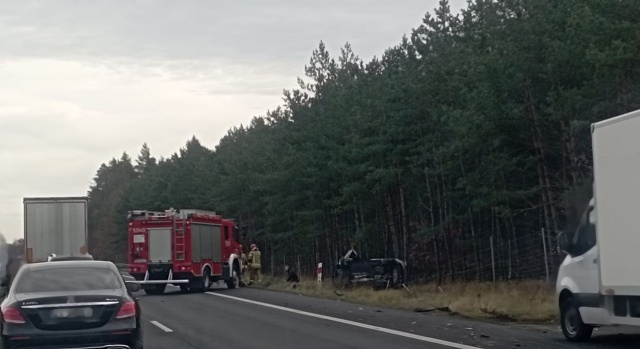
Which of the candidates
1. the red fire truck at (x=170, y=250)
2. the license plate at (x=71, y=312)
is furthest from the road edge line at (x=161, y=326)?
the red fire truck at (x=170, y=250)

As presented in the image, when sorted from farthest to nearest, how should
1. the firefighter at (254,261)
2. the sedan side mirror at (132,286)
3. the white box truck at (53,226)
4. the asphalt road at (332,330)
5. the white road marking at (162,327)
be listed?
the firefighter at (254,261)
the white box truck at (53,226)
the white road marking at (162,327)
the asphalt road at (332,330)
the sedan side mirror at (132,286)

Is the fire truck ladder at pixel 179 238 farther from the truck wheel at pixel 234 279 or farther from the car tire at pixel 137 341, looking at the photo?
the car tire at pixel 137 341

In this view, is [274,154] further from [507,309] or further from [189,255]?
[507,309]

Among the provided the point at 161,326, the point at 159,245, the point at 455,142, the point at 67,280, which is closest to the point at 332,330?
the point at 161,326

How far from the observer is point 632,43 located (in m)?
28.9

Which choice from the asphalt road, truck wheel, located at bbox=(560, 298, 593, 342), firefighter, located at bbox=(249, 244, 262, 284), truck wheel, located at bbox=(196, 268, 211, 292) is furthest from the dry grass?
firefighter, located at bbox=(249, 244, 262, 284)

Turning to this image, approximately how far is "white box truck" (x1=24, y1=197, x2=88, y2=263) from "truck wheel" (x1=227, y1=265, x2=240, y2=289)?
32.6 ft

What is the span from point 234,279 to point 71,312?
92.6 ft

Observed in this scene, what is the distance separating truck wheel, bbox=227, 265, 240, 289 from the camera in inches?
1625

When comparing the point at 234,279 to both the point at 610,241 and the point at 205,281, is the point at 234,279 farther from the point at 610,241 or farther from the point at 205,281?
the point at 610,241

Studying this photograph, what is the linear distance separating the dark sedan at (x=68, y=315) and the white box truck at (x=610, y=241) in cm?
673

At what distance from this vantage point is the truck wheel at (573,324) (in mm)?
15773

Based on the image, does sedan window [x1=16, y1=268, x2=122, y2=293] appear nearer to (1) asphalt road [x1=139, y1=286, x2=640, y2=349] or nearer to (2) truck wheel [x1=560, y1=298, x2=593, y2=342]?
(1) asphalt road [x1=139, y1=286, x2=640, y2=349]

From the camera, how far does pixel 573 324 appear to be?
52.6ft
